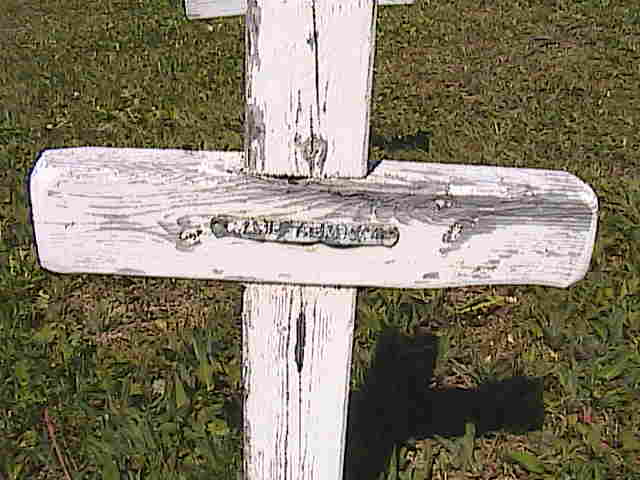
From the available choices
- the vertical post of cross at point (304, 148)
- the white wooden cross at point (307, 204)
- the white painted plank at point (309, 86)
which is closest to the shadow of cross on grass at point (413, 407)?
the vertical post of cross at point (304, 148)

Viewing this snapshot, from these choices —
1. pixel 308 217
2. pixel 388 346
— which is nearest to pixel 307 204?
pixel 308 217

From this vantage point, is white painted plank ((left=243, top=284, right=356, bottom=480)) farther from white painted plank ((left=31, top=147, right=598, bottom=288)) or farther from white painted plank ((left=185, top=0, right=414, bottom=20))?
white painted plank ((left=185, top=0, right=414, bottom=20))

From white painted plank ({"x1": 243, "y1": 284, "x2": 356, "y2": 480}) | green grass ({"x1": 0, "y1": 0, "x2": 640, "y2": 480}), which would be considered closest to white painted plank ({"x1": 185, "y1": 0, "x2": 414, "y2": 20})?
green grass ({"x1": 0, "y1": 0, "x2": 640, "y2": 480})

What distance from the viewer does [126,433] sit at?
260 centimetres

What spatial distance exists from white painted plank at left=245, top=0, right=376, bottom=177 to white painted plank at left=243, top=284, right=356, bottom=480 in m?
0.23

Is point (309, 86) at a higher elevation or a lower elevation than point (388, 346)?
higher

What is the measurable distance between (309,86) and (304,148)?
9 cm

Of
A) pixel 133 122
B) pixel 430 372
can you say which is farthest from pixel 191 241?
pixel 133 122

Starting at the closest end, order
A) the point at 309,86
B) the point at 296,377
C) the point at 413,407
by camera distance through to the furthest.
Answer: the point at 309,86 → the point at 296,377 → the point at 413,407

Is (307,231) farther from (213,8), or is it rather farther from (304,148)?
(213,8)

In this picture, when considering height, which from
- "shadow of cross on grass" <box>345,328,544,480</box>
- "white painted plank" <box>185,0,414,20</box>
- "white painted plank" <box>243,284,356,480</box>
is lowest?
"shadow of cross on grass" <box>345,328,544,480</box>

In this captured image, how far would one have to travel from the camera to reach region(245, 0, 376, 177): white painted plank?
1388 millimetres

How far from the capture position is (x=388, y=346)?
3.12m

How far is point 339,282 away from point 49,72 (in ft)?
17.3
